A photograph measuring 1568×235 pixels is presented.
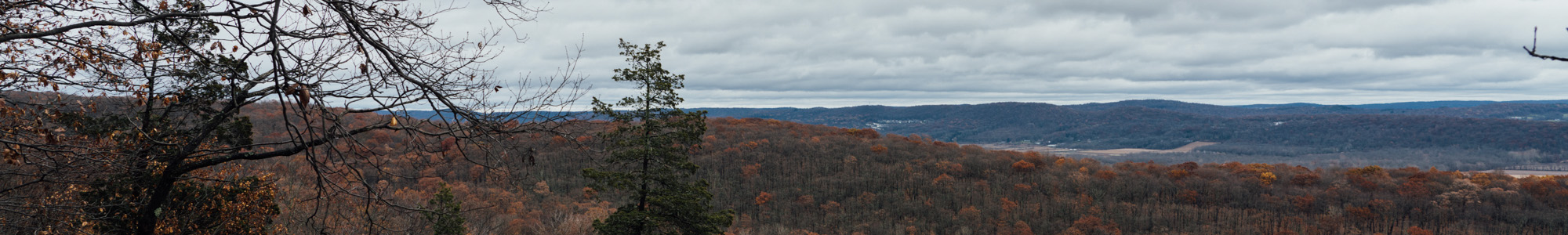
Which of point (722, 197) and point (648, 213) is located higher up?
point (648, 213)

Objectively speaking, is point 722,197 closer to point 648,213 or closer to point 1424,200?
point 648,213

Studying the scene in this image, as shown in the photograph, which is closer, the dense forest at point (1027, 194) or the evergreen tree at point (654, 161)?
the evergreen tree at point (654, 161)

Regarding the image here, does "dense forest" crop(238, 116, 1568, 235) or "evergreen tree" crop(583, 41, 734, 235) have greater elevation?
"evergreen tree" crop(583, 41, 734, 235)

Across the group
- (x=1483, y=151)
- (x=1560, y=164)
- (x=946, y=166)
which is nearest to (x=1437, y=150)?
(x=1483, y=151)

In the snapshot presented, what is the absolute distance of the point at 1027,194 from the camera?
52281mm

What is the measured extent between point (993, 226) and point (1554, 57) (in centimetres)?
4335

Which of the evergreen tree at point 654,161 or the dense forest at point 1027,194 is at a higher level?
the evergreen tree at point 654,161

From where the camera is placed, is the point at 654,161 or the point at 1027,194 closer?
the point at 654,161

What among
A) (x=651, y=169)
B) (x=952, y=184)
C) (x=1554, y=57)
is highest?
(x=1554, y=57)

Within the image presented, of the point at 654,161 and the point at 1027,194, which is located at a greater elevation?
the point at 654,161

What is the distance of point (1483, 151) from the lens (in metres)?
188

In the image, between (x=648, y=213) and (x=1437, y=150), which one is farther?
(x=1437, y=150)

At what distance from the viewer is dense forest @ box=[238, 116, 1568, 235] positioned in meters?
44.7

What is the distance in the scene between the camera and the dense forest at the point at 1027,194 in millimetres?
44688
